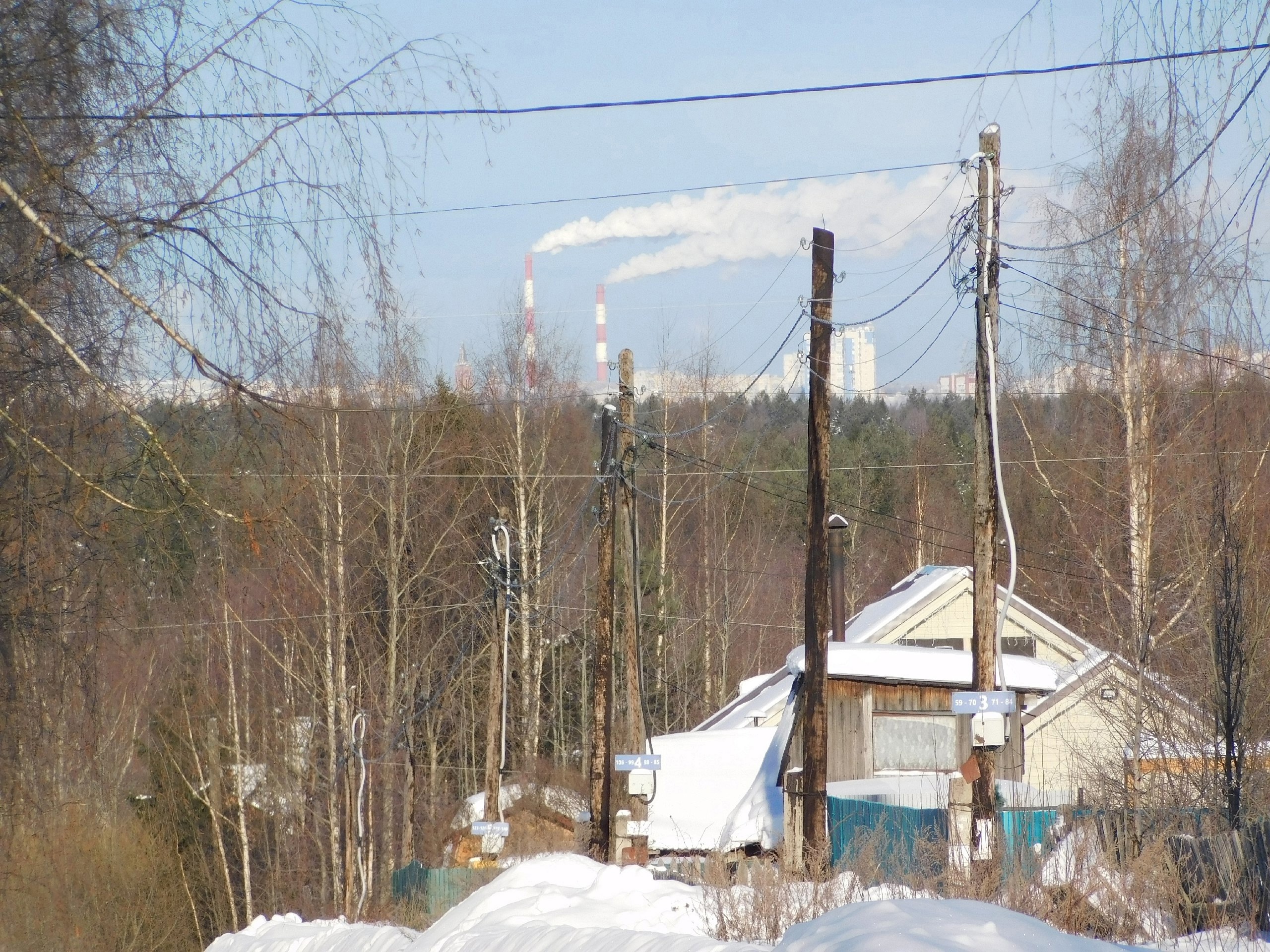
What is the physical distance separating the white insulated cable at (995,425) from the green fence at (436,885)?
597cm

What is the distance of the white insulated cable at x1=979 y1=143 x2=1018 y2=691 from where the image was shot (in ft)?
33.4

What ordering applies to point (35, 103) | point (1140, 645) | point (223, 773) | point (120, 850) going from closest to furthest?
point (35, 103) → point (1140, 645) → point (120, 850) → point (223, 773)

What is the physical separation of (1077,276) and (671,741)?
40.7 ft

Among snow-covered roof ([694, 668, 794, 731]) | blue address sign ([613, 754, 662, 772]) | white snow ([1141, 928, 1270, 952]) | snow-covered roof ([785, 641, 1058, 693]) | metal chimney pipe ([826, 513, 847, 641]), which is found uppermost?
metal chimney pipe ([826, 513, 847, 641])

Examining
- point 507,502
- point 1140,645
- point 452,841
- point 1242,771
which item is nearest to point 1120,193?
point 1140,645

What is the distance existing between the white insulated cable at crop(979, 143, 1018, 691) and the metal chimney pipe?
12532mm

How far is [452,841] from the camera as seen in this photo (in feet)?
87.1

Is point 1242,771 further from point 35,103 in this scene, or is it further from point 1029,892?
point 35,103

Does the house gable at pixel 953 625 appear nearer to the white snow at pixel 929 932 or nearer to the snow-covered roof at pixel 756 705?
the snow-covered roof at pixel 756 705

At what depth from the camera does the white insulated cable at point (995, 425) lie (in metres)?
10.2

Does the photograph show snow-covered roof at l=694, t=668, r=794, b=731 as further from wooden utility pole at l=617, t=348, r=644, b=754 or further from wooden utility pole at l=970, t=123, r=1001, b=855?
wooden utility pole at l=970, t=123, r=1001, b=855

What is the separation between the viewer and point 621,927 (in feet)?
25.8

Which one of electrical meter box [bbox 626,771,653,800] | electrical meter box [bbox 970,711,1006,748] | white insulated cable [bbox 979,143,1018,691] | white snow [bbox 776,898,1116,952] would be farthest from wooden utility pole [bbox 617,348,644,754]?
white snow [bbox 776,898,1116,952]

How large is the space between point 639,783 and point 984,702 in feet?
23.2
